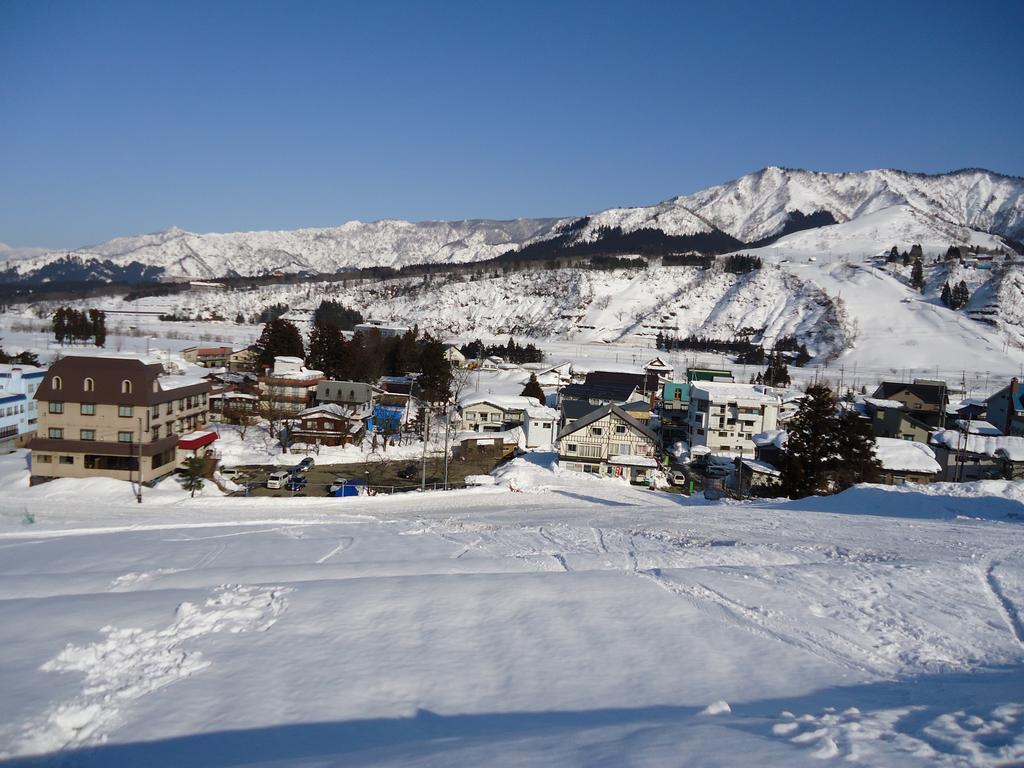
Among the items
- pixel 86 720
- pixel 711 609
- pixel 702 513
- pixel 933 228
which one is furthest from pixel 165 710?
pixel 933 228

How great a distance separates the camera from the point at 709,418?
90.6 feet

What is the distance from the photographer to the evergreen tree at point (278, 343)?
1505 inches

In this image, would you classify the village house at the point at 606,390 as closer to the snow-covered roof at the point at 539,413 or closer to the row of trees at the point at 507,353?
the snow-covered roof at the point at 539,413

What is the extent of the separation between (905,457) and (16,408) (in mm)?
35717

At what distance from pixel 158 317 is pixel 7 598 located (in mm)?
101264

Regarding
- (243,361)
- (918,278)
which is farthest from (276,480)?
(918,278)

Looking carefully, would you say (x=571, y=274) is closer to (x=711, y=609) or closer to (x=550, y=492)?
(x=550, y=492)

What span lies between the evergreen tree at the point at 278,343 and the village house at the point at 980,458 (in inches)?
1380

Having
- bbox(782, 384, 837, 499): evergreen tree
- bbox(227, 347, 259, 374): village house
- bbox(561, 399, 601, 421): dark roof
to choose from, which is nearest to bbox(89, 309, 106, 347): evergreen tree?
bbox(227, 347, 259, 374): village house

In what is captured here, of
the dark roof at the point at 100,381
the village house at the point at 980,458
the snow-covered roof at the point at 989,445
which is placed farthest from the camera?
the snow-covered roof at the point at 989,445

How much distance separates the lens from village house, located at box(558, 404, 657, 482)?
75.3 ft

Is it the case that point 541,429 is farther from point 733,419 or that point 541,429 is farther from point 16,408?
point 16,408

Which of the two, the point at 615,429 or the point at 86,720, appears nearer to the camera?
the point at 86,720

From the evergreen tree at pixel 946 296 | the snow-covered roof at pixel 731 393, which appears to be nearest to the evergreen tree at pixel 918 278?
the evergreen tree at pixel 946 296
